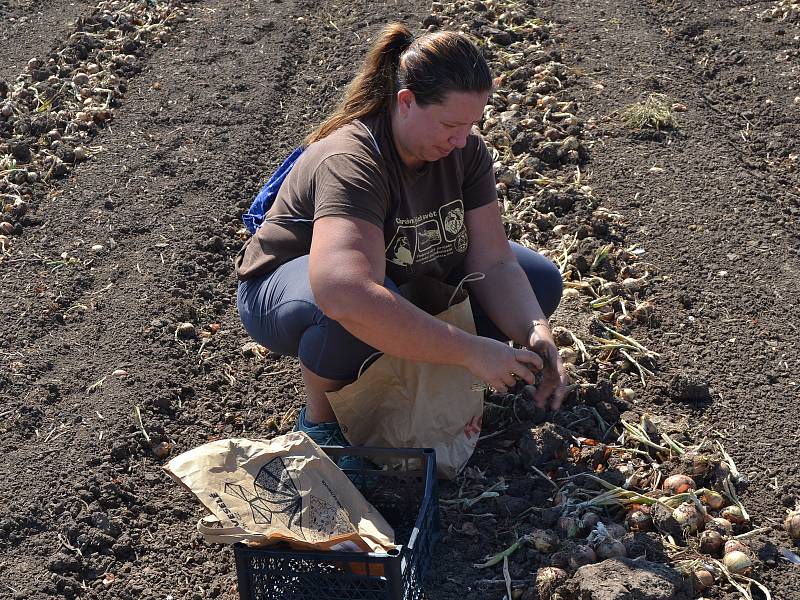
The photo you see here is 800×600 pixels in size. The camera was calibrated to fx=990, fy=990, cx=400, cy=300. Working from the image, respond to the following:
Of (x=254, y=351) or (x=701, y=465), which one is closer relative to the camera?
(x=701, y=465)

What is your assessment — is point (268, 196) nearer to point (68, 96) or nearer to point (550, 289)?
point (550, 289)

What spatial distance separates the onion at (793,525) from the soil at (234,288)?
0.03m

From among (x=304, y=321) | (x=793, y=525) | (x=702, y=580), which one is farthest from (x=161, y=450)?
(x=793, y=525)

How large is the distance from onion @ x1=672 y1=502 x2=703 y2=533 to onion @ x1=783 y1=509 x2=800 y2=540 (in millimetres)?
201

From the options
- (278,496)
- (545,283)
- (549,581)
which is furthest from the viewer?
(545,283)

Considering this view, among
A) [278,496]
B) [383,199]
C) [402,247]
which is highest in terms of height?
[383,199]

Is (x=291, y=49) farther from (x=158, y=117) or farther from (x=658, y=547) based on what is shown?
(x=658, y=547)

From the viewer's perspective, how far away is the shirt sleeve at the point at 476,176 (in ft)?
8.45

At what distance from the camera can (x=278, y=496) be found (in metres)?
Answer: 2.04

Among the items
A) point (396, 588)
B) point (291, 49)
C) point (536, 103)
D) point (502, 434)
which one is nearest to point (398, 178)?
point (502, 434)

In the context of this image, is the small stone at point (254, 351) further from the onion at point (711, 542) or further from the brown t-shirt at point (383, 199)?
the onion at point (711, 542)

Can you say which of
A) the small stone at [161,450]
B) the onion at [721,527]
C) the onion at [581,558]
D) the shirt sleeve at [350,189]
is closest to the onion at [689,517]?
the onion at [721,527]

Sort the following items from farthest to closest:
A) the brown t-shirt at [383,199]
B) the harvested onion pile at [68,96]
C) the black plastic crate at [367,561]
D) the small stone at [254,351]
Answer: the harvested onion pile at [68,96] < the small stone at [254,351] < the brown t-shirt at [383,199] < the black plastic crate at [367,561]

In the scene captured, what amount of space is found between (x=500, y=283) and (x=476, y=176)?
288mm
